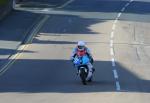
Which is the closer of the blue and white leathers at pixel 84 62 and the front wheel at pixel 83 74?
the front wheel at pixel 83 74

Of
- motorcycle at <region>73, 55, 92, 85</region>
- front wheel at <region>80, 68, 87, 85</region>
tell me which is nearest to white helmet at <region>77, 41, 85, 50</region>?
motorcycle at <region>73, 55, 92, 85</region>

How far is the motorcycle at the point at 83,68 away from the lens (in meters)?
25.0

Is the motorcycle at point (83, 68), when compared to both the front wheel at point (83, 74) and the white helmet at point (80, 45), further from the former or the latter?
the white helmet at point (80, 45)

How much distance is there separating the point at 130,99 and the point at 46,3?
4203cm

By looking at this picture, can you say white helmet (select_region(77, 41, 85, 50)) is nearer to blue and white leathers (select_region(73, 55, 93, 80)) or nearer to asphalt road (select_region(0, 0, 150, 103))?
blue and white leathers (select_region(73, 55, 93, 80))

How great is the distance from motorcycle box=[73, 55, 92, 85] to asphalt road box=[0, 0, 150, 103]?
0.27 m

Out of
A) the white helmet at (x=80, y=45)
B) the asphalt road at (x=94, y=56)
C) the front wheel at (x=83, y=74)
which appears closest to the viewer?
the asphalt road at (x=94, y=56)

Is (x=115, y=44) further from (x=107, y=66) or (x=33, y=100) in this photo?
(x=33, y=100)

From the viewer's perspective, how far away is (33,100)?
21.3 meters

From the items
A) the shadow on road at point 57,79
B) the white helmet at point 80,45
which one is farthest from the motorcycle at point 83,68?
the white helmet at point 80,45

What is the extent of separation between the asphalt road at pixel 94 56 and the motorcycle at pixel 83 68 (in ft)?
0.89

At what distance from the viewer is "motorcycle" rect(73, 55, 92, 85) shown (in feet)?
82.0

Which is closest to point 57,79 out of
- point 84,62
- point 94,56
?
point 84,62

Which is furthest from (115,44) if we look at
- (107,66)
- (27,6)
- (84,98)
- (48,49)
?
(27,6)
